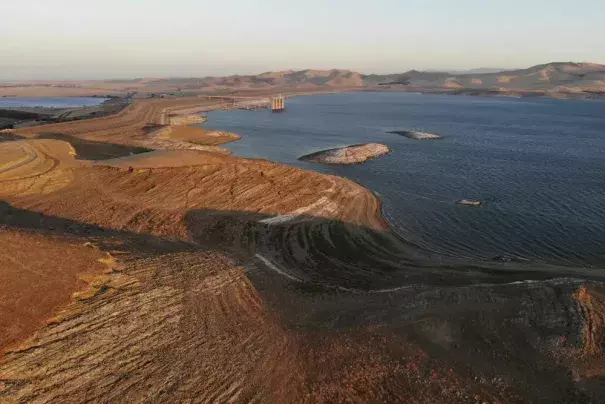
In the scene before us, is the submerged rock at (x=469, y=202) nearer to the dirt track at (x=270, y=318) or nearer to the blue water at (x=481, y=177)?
the blue water at (x=481, y=177)

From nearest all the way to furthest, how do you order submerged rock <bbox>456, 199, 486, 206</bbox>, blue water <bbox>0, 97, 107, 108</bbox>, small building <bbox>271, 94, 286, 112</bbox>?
submerged rock <bbox>456, 199, 486, 206</bbox> < small building <bbox>271, 94, 286, 112</bbox> < blue water <bbox>0, 97, 107, 108</bbox>

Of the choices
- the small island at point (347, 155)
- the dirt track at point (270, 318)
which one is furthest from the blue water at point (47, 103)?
the dirt track at point (270, 318)

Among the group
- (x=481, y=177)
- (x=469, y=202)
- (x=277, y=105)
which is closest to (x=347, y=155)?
(x=481, y=177)

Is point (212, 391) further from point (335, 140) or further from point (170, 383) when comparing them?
point (335, 140)

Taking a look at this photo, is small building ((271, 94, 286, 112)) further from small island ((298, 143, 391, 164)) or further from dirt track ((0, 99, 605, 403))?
dirt track ((0, 99, 605, 403))

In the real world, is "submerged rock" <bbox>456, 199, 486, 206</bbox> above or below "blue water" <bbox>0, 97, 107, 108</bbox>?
below

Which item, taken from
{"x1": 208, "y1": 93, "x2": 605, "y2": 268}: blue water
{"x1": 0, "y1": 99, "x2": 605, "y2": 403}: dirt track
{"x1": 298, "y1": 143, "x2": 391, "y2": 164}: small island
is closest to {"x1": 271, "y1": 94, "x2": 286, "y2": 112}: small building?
{"x1": 208, "y1": 93, "x2": 605, "y2": 268}: blue water
